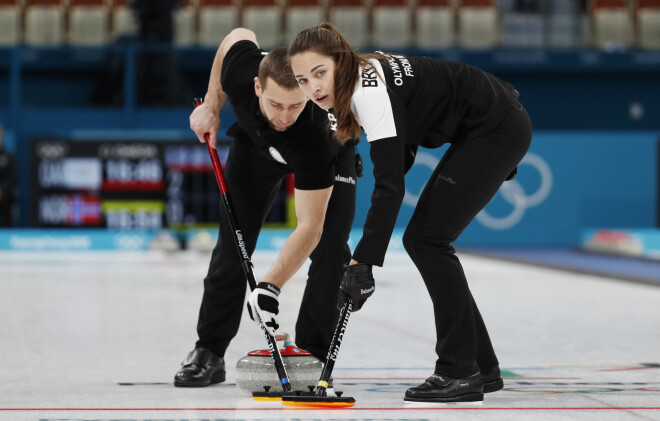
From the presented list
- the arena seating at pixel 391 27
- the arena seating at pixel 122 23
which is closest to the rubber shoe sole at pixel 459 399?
the arena seating at pixel 391 27

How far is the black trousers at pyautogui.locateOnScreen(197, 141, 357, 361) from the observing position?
4453 mm

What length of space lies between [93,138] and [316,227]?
10.1 m

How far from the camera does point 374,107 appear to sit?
3709 millimetres

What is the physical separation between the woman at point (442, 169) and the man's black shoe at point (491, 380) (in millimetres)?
145

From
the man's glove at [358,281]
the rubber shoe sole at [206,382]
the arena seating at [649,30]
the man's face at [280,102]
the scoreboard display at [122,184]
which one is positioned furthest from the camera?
the arena seating at [649,30]

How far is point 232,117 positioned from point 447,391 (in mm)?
11908

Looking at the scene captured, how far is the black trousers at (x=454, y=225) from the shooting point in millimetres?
3965

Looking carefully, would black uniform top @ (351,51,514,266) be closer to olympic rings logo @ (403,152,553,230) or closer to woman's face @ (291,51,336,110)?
woman's face @ (291,51,336,110)

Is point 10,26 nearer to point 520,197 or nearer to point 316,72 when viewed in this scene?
point 520,197

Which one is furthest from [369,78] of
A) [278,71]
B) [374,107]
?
[278,71]

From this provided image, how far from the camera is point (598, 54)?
1894 cm

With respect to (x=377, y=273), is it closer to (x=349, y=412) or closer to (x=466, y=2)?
(x=349, y=412)

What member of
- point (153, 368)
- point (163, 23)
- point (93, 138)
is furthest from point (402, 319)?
point (163, 23)

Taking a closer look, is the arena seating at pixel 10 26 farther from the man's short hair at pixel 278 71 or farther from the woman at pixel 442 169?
the woman at pixel 442 169
